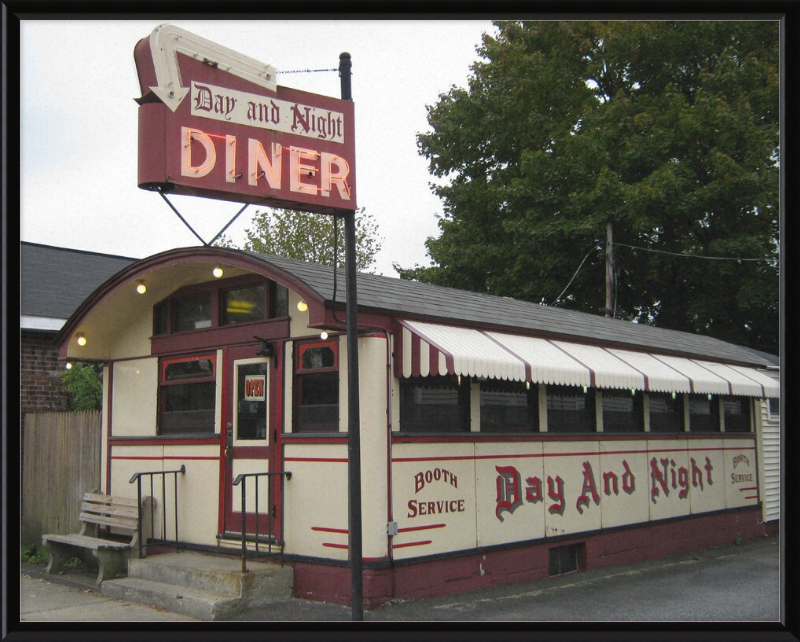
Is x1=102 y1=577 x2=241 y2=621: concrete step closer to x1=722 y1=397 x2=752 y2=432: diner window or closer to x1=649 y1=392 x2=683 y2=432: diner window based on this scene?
x1=649 y1=392 x2=683 y2=432: diner window

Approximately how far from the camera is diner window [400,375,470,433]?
8.98 m

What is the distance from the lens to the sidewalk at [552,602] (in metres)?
8.27

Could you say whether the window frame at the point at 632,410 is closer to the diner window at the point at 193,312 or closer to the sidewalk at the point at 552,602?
the sidewalk at the point at 552,602

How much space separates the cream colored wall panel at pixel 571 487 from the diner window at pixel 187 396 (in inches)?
157

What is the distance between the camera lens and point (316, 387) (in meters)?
9.12

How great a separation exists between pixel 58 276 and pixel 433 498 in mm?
12789

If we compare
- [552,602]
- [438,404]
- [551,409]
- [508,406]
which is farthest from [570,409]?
[552,602]

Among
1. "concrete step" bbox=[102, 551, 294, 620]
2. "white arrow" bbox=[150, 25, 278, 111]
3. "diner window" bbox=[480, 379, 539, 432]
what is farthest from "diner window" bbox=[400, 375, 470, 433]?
"white arrow" bbox=[150, 25, 278, 111]

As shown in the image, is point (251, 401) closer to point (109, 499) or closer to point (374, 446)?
point (374, 446)

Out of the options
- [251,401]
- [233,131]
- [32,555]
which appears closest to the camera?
[233,131]

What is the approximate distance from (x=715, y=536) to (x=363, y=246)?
99.9 feet

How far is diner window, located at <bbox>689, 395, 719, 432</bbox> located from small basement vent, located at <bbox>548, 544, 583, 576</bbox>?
3.72 meters

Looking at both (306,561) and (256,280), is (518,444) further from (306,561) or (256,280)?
(256,280)

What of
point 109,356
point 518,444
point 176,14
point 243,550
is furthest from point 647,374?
point 176,14
